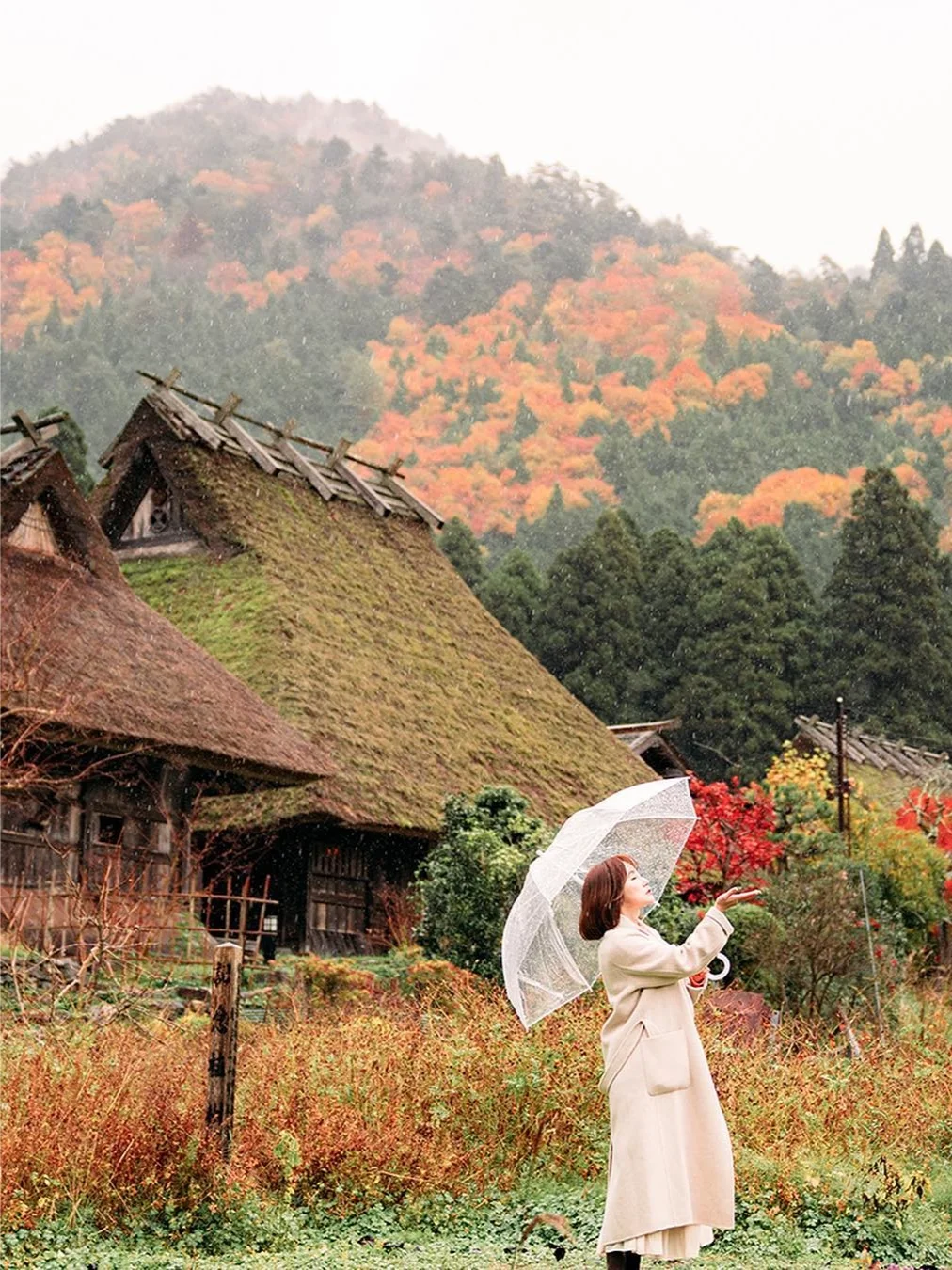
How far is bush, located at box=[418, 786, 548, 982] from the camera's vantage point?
16891 mm

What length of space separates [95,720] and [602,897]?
1012cm

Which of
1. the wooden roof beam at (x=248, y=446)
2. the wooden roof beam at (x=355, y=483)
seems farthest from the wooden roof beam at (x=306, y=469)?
the wooden roof beam at (x=355, y=483)

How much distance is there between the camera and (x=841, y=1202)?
8.84 m

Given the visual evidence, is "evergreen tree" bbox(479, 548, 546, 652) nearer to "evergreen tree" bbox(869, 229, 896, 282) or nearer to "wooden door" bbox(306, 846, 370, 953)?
"wooden door" bbox(306, 846, 370, 953)

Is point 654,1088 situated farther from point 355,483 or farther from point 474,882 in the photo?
point 355,483

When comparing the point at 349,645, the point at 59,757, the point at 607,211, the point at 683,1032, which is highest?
the point at 607,211

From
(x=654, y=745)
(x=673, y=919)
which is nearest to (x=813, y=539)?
(x=654, y=745)

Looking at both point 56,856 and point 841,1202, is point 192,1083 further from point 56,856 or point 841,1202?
point 56,856

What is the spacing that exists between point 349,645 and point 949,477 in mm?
36901

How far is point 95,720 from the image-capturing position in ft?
52.9

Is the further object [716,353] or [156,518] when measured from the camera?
[716,353]

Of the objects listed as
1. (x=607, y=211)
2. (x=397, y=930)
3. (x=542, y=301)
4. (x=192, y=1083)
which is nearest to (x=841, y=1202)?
(x=192, y=1083)

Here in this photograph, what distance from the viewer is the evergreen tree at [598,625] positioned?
41.2 meters

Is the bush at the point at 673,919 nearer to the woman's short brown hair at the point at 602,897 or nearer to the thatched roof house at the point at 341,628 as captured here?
the thatched roof house at the point at 341,628
